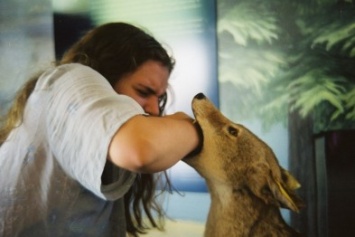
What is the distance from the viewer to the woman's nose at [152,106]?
2.98 feet

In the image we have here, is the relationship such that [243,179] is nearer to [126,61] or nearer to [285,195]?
[285,195]

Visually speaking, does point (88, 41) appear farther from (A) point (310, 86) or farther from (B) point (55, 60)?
(A) point (310, 86)

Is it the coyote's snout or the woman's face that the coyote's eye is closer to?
the coyote's snout

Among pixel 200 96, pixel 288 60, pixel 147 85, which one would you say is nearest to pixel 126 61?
pixel 147 85

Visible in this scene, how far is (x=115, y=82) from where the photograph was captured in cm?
91

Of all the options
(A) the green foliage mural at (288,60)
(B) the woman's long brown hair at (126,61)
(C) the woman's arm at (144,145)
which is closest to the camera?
(C) the woman's arm at (144,145)

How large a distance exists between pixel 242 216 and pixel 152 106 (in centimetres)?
31

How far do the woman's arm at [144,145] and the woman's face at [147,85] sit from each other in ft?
1.02

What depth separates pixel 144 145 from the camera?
0.54 metres

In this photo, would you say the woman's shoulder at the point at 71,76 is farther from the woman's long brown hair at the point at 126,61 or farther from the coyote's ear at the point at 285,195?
the coyote's ear at the point at 285,195

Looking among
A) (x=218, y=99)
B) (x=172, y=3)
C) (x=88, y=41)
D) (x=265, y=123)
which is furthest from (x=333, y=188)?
(x=88, y=41)

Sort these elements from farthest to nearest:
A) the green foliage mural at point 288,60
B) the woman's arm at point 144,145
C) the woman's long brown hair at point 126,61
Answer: the woman's long brown hair at point 126,61 → the green foliage mural at point 288,60 → the woman's arm at point 144,145

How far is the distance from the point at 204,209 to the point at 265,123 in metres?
0.23

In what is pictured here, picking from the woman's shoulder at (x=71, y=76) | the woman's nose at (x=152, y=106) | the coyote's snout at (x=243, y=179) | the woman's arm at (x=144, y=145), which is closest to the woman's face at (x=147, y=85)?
the woman's nose at (x=152, y=106)
